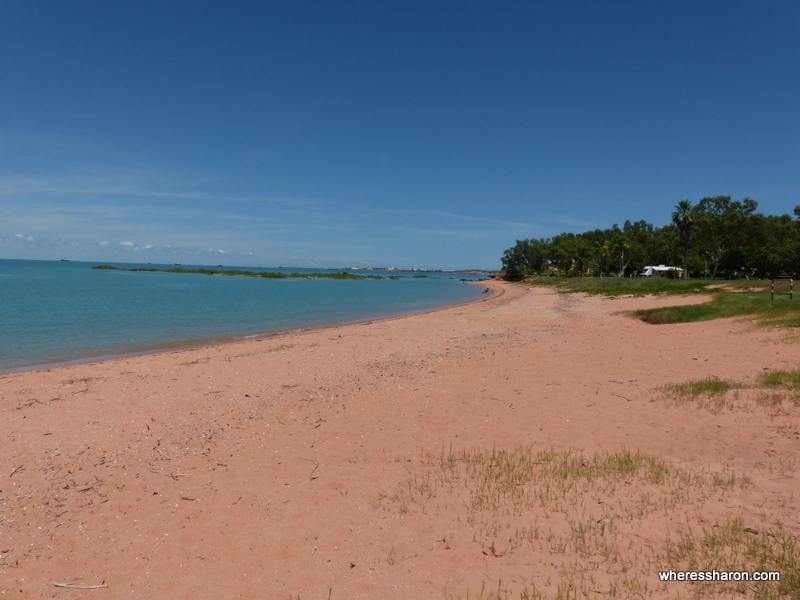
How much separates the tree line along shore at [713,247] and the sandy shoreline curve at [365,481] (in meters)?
79.0

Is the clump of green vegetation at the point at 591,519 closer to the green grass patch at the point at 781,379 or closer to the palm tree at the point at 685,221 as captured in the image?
the green grass patch at the point at 781,379

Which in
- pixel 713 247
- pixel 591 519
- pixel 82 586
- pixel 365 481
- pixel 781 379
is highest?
pixel 713 247

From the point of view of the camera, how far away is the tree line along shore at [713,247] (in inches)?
2958

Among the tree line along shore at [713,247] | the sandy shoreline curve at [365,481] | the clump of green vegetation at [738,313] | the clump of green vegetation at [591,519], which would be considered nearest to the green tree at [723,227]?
the tree line along shore at [713,247]

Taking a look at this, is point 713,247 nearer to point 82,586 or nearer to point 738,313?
point 738,313

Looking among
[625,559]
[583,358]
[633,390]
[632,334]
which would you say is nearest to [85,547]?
[625,559]

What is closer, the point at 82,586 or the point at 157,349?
the point at 82,586

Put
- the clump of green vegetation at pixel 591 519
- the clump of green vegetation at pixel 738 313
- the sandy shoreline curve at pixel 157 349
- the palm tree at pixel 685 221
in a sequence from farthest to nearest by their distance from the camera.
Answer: the palm tree at pixel 685 221 < the clump of green vegetation at pixel 738 313 < the sandy shoreline curve at pixel 157 349 < the clump of green vegetation at pixel 591 519

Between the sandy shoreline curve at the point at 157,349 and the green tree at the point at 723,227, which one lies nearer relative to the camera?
the sandy shoreline curve at the point at 157,349

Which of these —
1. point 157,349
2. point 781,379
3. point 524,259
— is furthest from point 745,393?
point 524,259

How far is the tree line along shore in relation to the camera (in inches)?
2958

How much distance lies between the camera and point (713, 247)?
77.7m

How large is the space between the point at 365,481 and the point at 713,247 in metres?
94.3

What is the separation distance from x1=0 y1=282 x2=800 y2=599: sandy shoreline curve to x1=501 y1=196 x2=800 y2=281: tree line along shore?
7896 cm
